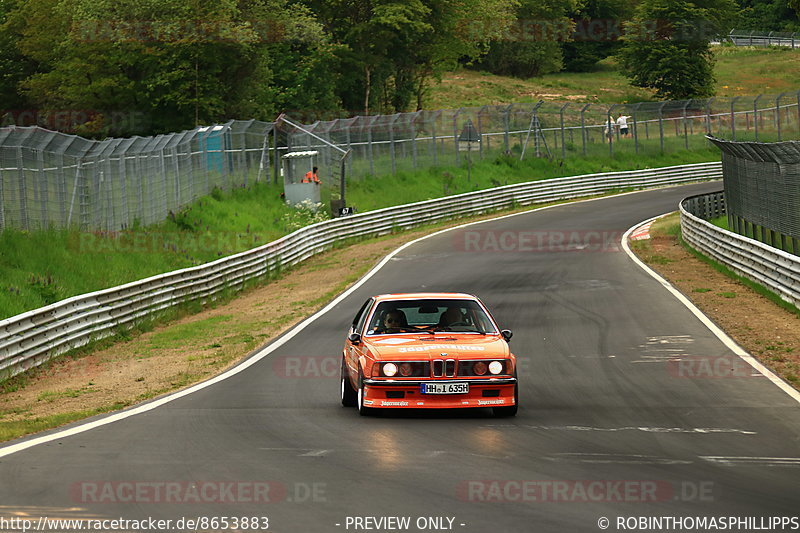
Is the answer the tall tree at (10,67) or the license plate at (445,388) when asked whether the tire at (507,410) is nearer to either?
the license plate at (445,388)

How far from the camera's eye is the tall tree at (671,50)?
88688 mm

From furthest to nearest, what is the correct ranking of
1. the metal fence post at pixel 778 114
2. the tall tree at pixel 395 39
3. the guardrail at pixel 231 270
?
the tall tree at pixel 395 39
the metal fence post at pixel 778 114
the guardrail at pixel 231 270

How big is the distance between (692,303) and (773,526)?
15621mm

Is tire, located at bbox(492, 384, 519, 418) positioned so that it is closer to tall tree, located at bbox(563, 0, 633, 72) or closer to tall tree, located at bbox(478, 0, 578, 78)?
tall tree, located at bbox(478, 0, 578, 78)

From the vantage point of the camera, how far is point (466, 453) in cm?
970

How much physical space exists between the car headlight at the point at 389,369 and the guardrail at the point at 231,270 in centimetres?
771

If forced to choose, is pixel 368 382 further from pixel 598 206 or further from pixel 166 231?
pixel 598 206

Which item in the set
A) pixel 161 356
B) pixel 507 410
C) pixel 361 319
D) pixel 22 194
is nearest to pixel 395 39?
pixel 22 194

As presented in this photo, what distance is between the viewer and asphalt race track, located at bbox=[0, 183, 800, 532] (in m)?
7.57

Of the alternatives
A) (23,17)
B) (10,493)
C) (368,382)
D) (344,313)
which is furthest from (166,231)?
(23,17)

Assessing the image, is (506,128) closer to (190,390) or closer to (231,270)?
(231,270)

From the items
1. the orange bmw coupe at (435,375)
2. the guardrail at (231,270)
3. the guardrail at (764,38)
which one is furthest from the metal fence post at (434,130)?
the guardrail at (764,38)
